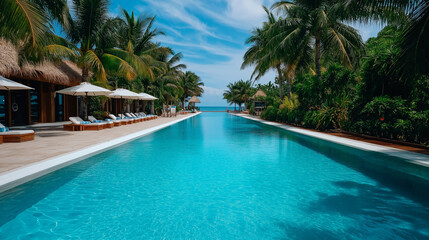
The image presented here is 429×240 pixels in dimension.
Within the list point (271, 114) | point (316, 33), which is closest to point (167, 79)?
point (271, 114)

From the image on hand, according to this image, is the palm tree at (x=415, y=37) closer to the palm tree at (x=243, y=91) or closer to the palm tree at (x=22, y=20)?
the palm tree at (x=22, y=20)

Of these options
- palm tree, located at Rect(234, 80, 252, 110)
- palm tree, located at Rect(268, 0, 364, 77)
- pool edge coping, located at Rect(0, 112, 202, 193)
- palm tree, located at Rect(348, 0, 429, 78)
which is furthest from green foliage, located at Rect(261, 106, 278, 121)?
palm tree, located at Rect(234, 80, 252, 110)

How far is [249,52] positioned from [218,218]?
2116cm

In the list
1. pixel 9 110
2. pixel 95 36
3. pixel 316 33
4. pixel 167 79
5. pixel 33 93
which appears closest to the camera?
pixel 95 36

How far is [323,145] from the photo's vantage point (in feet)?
28.3

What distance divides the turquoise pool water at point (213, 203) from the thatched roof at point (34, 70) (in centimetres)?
868

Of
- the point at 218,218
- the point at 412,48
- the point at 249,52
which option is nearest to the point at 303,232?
the point at 218,218

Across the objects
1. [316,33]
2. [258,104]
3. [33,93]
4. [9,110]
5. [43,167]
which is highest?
[316,33]

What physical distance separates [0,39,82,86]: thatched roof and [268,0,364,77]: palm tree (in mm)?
13404

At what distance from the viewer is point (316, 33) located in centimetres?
1403

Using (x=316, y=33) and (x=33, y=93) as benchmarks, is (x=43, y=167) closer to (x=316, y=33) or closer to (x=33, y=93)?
(x=33, y=93)

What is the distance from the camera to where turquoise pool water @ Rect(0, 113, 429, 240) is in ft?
Answer: 9.58

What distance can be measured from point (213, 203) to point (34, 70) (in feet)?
46.0

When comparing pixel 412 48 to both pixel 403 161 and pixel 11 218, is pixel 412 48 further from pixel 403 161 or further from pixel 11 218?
pixel 11 218
